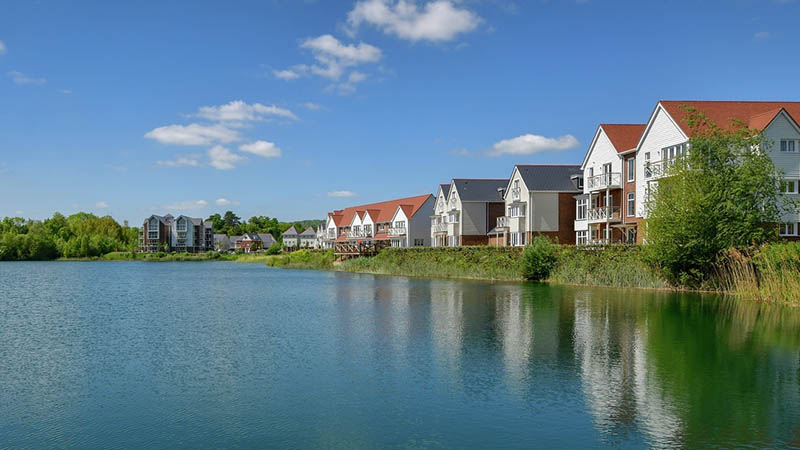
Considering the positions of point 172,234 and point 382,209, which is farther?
point 172,234

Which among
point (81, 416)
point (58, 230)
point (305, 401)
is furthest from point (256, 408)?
point (58, 230)

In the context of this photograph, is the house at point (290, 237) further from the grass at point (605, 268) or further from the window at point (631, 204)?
the grass at point (605, 268)

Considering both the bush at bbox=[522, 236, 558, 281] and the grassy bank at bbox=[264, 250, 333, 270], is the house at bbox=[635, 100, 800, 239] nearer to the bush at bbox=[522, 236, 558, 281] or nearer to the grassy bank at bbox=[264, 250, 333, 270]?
the bush at bbox=[522, 236, 558, 281]

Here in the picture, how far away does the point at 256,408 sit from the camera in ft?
34.0

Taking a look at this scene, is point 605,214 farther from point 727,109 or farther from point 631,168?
point 727,109

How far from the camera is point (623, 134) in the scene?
1766 inches

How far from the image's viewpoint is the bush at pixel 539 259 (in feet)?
127

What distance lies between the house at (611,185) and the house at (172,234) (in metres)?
109

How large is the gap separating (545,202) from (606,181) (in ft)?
29.9

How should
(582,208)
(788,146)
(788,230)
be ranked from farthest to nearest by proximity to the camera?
1. (582,208)
2. (788,146)
3. (788,230)

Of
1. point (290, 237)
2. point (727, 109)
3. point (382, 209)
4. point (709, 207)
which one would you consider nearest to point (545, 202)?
point (727, 109)

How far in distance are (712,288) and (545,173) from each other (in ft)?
86.7

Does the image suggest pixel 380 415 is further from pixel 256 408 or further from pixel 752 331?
pixel 752 331

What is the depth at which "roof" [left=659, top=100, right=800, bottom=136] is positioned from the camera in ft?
119
